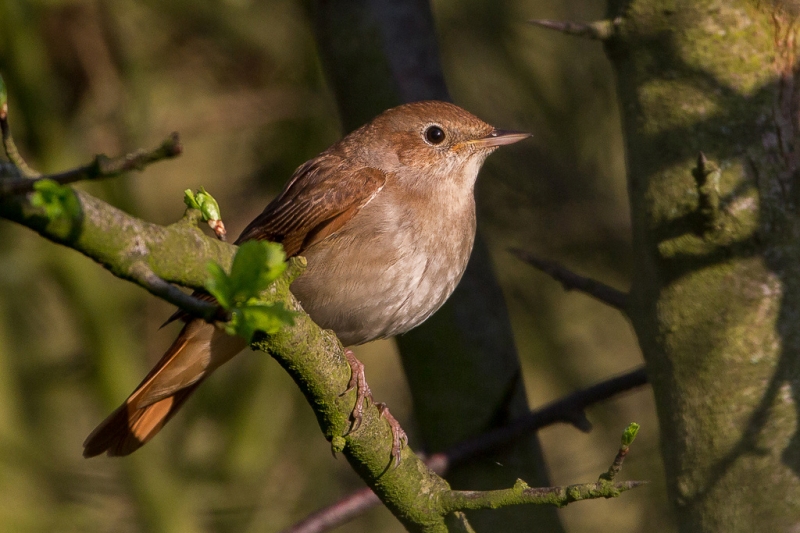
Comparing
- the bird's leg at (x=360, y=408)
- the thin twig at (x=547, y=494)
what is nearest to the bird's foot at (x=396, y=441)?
the bird's leg at (x=360, y=408)

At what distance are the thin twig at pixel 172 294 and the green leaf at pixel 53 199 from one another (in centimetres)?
20

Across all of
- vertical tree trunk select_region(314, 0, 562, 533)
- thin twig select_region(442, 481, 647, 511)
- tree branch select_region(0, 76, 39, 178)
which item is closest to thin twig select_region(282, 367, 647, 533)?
vertical tree trunk select_region(314, 0, 562, 533)

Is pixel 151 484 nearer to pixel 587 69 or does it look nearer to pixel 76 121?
pixel 76 121

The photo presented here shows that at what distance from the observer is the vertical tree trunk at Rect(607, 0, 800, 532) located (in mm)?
2852

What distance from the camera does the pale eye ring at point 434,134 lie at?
4.09 m

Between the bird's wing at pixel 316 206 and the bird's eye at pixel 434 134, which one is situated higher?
the bird's eye at pixel 434 134

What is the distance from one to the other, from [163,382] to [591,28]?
224 cm

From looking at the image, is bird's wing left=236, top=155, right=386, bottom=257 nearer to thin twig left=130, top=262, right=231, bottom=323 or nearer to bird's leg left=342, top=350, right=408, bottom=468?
bird's leg left=342, top=350, right=408, bottom=468

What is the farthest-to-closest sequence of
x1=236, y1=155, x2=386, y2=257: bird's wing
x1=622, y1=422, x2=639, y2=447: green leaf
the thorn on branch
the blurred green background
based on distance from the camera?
1. the blurred green background
2. x1=236, y1=155, x2=386, y2=257: bird's wing
3. the thorn on branch
4. x1=622, y1=422, x2=639, y2=447: green leaf

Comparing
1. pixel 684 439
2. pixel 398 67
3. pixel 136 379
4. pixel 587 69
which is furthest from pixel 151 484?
pixel 587 69

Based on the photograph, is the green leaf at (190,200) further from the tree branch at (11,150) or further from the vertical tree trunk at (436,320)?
the vertical tree trunk at (436,320)

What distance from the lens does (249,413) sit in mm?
5457

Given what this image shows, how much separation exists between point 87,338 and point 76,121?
144 cm

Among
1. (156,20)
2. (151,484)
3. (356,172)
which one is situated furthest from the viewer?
(156,20)
